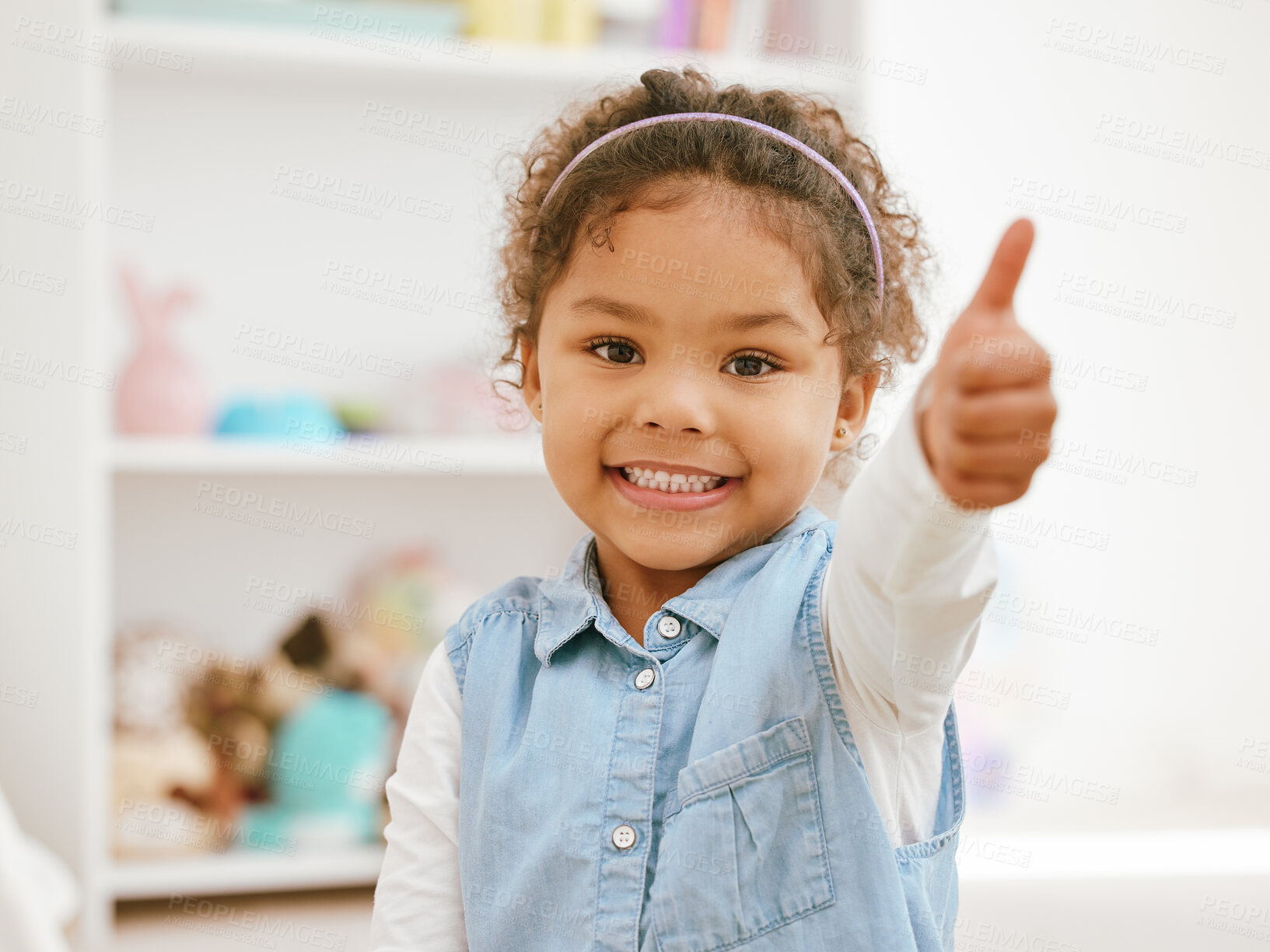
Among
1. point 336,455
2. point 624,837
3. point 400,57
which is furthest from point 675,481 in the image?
point 400,57

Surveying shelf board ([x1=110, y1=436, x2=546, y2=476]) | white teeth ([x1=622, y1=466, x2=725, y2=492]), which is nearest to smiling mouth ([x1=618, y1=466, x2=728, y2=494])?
white teeth ([x1=622, y1=466, x2=725, y2=492])

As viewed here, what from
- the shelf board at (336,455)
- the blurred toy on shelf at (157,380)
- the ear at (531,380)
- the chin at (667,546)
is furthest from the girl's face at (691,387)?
the blurred toy on shelf at (157,380)

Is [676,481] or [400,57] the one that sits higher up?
[400,57]

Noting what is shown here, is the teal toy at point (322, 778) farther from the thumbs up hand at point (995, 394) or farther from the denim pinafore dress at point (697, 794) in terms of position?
the thumbs up hand at point (995, 394)

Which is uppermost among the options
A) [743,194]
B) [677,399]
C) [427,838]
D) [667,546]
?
[743,194]

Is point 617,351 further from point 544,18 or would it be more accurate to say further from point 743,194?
point 544,18

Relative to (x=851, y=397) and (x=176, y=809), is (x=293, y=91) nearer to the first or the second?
(x=176, y=809)

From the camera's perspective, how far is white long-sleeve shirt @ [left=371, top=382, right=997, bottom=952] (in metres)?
0.56

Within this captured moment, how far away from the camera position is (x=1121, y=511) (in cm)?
223

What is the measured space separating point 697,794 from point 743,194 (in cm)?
39

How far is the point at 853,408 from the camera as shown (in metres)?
0.90

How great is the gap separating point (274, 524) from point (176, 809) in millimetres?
530

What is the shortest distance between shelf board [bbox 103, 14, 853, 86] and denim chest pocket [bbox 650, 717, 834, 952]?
137 cm

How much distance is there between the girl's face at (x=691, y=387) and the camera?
0.78 metres
